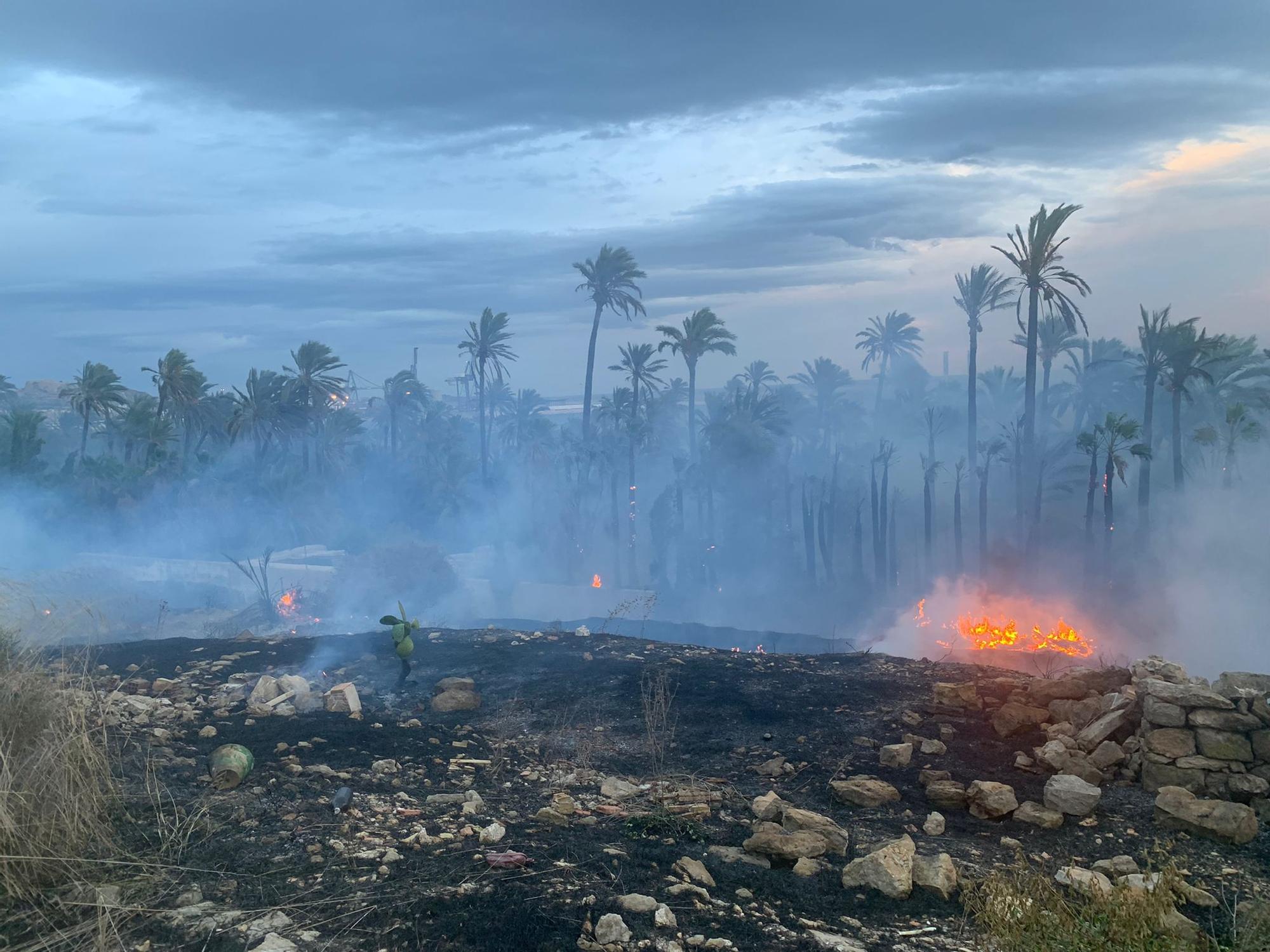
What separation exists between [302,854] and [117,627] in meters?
23.8

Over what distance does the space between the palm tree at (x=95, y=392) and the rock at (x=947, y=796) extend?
4485 cm

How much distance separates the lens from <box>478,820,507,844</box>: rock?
582 centimetres

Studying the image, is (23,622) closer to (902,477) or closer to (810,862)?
(810,862)

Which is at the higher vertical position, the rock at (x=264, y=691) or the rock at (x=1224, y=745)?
the rock at (x=1224, y=745)

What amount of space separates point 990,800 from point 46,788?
6889 mm

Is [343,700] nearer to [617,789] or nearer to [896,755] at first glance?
[617,789]

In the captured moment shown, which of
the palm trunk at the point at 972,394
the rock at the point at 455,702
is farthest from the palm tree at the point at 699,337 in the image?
the rock at the point at 455,702

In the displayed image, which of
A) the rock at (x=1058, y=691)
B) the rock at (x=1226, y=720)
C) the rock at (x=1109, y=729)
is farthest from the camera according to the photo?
the rock at (x=1058, y=691)

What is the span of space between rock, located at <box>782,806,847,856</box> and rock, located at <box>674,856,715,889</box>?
1.00 m

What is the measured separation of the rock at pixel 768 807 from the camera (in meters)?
6.67

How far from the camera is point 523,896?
16.0 ft

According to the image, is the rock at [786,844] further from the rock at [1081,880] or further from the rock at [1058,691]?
the rock at [1058,691]

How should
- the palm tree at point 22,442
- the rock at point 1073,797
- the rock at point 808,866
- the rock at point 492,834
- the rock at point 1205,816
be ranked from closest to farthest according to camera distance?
the rock at point 808,866
the rock at point 492,834
the rock at point 1205,816
the rock at point 1073,797
the palm tree at point 22,442

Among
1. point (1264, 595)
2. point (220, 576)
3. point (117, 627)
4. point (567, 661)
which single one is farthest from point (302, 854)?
point (1264, 595)
